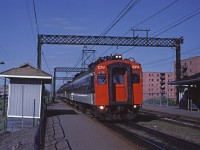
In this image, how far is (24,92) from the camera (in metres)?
25.6

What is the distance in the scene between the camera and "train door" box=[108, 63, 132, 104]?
22705 mm

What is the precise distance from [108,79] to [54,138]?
778 cm

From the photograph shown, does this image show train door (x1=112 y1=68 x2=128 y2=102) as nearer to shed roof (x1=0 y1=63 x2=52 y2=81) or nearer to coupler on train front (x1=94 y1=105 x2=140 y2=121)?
coupler on train front (x1=94 y1=105 x2=140 y2=121)

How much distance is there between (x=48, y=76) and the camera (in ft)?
83.3

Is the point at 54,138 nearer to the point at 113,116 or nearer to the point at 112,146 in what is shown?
the point at 112,146

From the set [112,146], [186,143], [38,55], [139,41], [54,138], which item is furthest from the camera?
[139,41]

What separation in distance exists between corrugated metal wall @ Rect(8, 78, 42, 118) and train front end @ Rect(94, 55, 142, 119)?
4.73 m

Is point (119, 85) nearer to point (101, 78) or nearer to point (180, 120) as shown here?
point (101, 78)

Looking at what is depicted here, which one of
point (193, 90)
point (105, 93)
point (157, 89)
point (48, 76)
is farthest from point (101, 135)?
point (157, 89)

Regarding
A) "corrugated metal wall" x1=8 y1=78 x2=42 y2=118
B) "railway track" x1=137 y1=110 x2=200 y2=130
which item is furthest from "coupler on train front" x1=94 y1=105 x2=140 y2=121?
"corrugated metal wall" x1=8 y1=78 x2=42 y2=118

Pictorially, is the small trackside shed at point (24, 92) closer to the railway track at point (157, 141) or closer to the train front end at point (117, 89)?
the train front end at point (117, 89)

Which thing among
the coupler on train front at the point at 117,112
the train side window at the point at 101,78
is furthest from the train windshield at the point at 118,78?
the coupler on train front at the point at 117,112

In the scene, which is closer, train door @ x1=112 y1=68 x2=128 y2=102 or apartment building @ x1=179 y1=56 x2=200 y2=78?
train door @ x1=112 y1=68 x2=128 y2=102

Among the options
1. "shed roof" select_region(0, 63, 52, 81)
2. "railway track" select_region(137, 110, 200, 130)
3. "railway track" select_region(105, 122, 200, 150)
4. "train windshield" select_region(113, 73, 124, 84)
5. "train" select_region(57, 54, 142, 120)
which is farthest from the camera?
"shed roof" select_region(0, 63, 52, 81)
